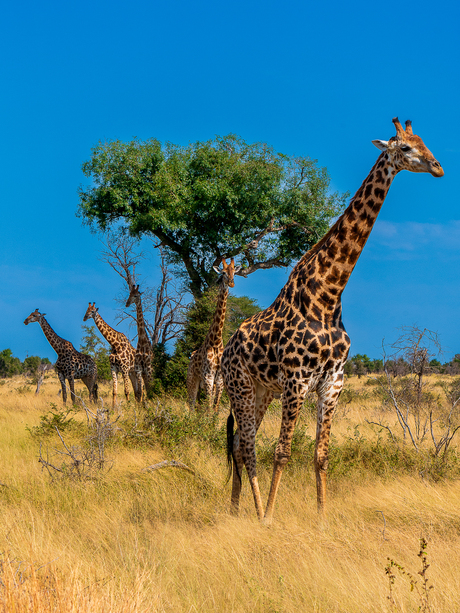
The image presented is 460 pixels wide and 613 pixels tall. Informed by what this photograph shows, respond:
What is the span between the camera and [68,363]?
17438 mm

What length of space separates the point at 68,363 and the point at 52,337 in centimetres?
165

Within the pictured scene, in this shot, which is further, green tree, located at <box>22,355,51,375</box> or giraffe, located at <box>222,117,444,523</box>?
green tree, located at <box>22,355,51,375</box>

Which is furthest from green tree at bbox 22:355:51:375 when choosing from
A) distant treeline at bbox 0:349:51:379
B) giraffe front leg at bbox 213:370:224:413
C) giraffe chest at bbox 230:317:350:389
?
giraffe chest at bbox 230:317:350:389

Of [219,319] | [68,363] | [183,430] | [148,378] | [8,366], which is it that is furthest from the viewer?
[8,366]

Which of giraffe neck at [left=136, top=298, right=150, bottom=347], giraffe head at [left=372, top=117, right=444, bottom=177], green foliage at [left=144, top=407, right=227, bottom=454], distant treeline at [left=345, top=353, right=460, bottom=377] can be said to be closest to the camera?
giraffe head at [left=372, top=117, right=444, bottom=177]

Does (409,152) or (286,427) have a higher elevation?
(409,152)

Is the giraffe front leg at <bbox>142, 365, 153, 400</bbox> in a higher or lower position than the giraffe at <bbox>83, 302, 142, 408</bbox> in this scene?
lower

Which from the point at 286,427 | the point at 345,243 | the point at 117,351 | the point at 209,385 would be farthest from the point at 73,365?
the point at 345,243

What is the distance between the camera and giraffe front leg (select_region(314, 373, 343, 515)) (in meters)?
5.38

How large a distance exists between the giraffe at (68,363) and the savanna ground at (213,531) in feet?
27.3

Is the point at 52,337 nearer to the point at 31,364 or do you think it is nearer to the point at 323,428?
the point at 323,428

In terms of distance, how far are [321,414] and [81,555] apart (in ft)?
8.52

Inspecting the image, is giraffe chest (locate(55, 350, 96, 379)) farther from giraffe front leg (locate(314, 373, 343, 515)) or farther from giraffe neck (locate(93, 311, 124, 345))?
giraffe front leg (locate(314, 373, 343, 515))

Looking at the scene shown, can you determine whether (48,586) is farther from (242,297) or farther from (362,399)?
(242,297)
